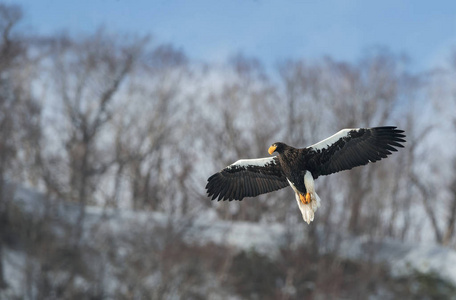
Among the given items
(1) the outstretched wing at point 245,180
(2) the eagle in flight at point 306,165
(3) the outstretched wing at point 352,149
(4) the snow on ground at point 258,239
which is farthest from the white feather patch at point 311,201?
(4) the snow on ground at point 258,239

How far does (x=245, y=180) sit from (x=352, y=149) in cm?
137

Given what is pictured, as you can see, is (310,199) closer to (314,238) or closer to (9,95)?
(314,238)

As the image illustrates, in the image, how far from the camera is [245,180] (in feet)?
27.5

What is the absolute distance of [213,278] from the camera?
19.9m

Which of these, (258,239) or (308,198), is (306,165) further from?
(258,239)

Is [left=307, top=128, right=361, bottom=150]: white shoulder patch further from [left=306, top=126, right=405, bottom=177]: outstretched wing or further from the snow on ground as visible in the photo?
the snow on ground

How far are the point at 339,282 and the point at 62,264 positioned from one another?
8.40m

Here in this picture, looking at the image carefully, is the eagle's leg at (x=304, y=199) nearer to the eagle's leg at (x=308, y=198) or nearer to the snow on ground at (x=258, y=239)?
the eagle's leg at (x=308, y=198)

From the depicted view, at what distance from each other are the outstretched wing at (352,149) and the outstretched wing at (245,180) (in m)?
0.58

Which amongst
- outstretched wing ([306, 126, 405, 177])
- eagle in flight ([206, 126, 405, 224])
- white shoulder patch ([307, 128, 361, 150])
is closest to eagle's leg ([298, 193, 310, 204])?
eagle in flight ([206, 126, 405, 224])

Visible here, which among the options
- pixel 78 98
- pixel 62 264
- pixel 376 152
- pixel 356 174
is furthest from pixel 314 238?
pixel 376 152

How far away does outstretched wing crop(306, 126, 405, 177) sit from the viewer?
7.78 metres

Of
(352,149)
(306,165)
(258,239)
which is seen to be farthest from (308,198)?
(258,239)

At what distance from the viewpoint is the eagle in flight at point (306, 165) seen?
24.8 ft
